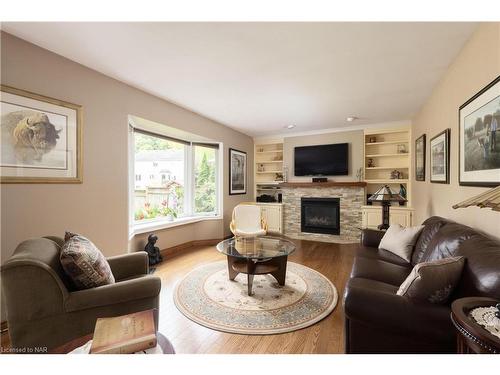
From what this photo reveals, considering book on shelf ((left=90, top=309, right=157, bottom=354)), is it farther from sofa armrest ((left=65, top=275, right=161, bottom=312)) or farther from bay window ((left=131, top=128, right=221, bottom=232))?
bay window ((left=131, top=128, right=221, bottom=232))

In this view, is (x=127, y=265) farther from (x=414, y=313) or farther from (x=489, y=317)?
(x=489, y=317)

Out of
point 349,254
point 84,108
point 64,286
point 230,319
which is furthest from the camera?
point 349,254

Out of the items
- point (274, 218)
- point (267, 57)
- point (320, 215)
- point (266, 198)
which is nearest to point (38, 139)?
point (267, 57)

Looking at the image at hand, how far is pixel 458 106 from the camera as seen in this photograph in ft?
7.20

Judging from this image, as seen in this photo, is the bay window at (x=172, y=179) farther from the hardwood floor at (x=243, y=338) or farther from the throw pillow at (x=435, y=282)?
the throw pillow at (x=435, y=282)

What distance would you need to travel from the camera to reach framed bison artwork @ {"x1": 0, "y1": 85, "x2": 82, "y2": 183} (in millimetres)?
1861

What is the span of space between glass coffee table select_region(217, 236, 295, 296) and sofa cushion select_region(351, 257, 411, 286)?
0.74 metres

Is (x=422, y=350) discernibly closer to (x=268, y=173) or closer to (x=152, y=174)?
(x=152, y=174)

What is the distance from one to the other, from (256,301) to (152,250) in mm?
1909

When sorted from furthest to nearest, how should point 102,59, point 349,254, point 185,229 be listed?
point 185,229
point 349,254
point 102,59

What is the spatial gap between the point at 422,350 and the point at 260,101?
10.5 ft

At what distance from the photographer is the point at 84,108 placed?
2.39m

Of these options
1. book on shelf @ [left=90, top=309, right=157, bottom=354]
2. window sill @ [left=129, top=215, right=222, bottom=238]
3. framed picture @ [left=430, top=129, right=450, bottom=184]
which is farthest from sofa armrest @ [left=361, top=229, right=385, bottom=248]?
window sill @ [left=129, top=215, right=222, bottom=238]
